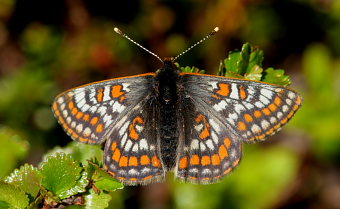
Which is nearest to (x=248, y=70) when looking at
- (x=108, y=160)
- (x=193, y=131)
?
(x=193, y=131)

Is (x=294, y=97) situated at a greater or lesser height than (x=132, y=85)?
lesser

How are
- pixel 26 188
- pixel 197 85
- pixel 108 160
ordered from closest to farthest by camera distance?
pixel 26 188 < pixel 108 160 < pixel 197 85

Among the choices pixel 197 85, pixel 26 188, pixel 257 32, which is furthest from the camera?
pixel 257 32

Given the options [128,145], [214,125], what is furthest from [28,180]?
[214,125]

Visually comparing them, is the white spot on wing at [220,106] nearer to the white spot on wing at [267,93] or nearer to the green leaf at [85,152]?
the white spot on wing at [267,93]

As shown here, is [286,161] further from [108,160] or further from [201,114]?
[108,160]

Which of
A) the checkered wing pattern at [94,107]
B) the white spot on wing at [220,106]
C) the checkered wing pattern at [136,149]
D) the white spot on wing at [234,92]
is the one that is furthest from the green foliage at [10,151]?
the white spot on wing at [234,92]

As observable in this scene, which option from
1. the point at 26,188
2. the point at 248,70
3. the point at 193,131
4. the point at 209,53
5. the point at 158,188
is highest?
the point at 209,53

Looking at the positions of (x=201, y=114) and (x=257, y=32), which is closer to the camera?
(x=201, y=114)
